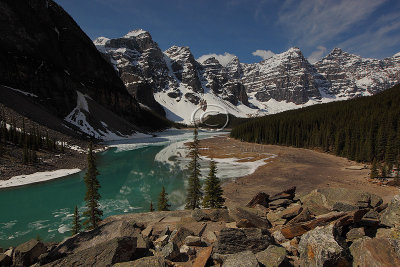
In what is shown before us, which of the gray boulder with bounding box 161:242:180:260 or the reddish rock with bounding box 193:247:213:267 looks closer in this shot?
the reddish rock with bounding box 193:247:213:267

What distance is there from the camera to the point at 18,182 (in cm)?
3123

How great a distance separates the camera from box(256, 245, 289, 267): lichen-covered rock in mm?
5434

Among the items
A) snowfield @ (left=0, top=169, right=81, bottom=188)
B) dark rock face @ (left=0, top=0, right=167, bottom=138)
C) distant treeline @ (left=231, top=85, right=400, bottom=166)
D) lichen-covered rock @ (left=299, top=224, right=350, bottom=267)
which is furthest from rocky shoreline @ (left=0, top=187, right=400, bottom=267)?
dark rock face @ (left=0, top=0, right=167, bottom=138)

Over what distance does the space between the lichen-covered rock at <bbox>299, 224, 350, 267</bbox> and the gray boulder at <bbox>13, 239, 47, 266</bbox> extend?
9282 millimetres

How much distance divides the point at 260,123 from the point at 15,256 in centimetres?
10839

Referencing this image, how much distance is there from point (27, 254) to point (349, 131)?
75.5 meters

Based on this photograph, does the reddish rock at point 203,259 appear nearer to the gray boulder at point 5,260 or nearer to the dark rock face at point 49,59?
the gray boulder at point 5,260

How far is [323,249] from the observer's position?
4824mm

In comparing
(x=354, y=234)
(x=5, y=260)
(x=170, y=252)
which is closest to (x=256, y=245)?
(x=170, y=252)

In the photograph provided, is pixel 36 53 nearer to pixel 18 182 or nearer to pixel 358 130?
pixel 18 182

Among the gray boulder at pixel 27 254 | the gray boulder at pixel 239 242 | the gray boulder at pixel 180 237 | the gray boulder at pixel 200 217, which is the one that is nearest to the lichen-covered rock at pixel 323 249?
the gray boulder at pixel 239 242

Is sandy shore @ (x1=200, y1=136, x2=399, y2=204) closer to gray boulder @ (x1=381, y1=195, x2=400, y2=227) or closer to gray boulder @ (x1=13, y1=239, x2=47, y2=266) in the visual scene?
gray boulder @ (x1=381, y1=195, x2=400, y2=227)

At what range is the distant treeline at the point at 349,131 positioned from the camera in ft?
163

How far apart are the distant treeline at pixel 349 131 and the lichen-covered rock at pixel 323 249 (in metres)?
48.1
